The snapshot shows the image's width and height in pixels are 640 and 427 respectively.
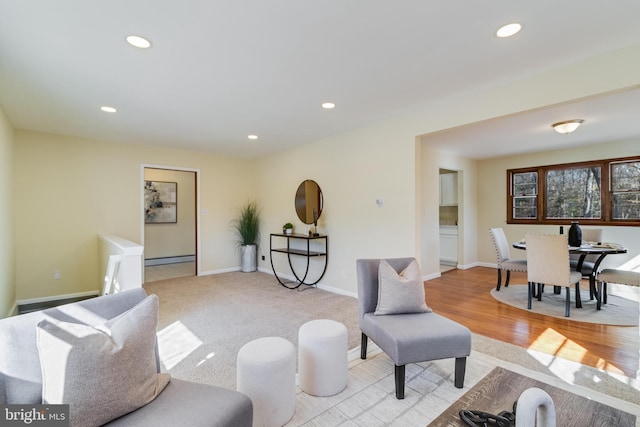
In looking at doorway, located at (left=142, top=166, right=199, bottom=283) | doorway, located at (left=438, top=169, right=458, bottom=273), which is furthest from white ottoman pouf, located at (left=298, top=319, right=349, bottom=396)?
doorway, located at (left=142, top=166, right=199, bottom=283)

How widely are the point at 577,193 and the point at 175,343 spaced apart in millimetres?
6984

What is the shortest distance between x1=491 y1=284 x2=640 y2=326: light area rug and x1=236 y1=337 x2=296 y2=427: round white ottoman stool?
11.2ft

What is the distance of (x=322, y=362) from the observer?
196 centimetres

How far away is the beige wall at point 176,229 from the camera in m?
7.10

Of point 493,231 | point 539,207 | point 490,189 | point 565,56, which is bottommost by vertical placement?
point 493,231

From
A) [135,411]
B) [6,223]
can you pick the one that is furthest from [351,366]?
[6,223]

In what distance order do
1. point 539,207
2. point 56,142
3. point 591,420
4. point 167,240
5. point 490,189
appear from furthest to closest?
point 167,240, point 490,189, point 539,207, point 56,142, point 591,420

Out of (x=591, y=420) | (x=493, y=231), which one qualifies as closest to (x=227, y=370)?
(x=591, y=420)

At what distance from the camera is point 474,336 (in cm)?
287

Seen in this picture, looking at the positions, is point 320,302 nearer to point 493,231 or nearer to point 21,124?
point 493,231

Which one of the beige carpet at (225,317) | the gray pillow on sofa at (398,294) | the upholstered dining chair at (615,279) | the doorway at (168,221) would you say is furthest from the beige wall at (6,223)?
the upholstered dining chair at (615,279)

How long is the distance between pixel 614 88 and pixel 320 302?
3.65m

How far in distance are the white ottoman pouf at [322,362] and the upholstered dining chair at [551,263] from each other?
117 inches

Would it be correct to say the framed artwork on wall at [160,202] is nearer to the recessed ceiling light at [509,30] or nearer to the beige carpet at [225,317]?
the beige carpet at [225,317]
